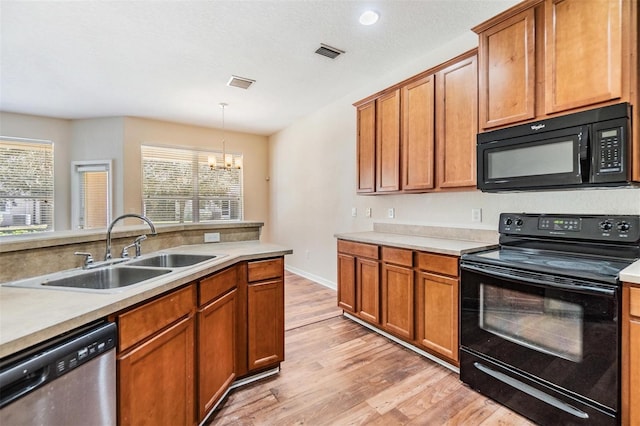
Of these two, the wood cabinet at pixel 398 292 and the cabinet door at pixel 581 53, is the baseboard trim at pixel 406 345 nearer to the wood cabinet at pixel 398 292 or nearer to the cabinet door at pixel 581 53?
the wood cabinet at pixel 398 292

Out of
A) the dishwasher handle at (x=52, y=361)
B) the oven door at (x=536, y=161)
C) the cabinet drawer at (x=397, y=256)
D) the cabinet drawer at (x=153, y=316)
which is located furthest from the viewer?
the cabinet drawer at (x=397, y=256)

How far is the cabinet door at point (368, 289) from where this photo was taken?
2.88 m

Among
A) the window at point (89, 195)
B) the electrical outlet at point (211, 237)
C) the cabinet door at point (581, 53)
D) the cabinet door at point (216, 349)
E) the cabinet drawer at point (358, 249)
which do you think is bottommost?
the cabinet door at point (216, 349)

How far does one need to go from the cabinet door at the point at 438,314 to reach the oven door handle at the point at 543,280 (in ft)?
0.90

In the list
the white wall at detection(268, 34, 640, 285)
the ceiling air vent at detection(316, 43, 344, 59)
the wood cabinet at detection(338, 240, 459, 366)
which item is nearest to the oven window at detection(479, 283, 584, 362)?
the wood cabinet at detection(338, 240, 459, 366)

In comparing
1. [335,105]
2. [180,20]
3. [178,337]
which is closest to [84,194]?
[180,20]

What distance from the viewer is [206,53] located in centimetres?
305

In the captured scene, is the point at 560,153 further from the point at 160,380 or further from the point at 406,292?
the point at 160,380

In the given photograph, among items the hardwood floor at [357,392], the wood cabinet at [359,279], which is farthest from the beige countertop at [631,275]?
the wood cabinet at [359,279]

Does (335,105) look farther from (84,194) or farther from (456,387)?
(84,194)

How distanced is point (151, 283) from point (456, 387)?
6.62ft

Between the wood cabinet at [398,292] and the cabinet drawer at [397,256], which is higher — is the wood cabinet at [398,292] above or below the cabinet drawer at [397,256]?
below

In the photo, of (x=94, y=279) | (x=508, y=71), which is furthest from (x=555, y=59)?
(x=94, y=279)

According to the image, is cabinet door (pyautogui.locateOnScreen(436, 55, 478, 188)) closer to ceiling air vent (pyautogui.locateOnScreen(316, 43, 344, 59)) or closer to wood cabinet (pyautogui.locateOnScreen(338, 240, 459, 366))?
wood cabinet (pyautogui.locateOnScreen(338, 240, 459, 366))
